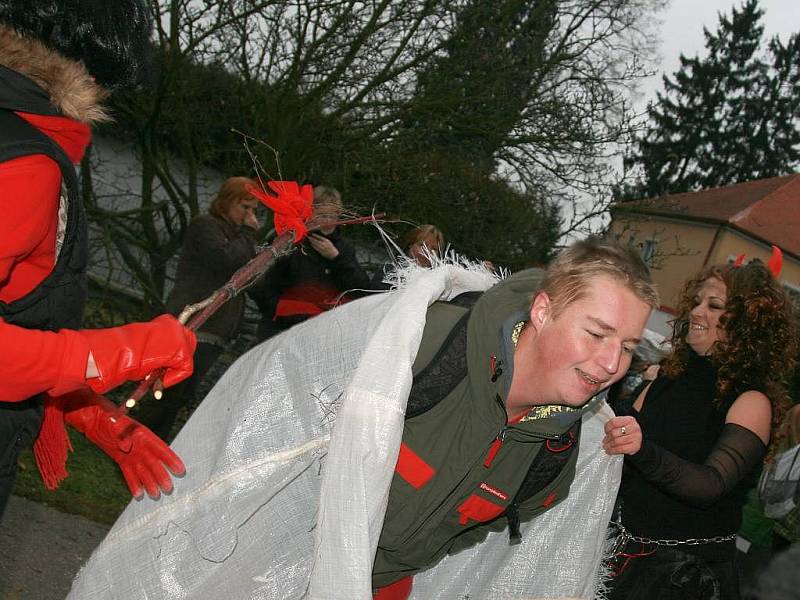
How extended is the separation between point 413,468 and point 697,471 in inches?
43.4

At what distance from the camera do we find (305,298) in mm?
5660

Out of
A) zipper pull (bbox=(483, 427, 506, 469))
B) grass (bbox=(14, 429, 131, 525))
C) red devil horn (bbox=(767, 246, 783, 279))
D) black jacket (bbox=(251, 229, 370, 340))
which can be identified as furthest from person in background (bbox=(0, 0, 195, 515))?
black jacket (bbox=(251, 229, 370, 340))

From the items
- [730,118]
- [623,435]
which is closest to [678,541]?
[623,435]

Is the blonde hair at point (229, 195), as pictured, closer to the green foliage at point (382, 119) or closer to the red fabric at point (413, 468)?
the green foliage at point (382, 119)

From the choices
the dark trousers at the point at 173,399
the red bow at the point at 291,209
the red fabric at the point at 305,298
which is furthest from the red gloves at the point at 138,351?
the red fabric at the point at 305,298

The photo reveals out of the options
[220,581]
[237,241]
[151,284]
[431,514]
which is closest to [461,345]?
[431,514]

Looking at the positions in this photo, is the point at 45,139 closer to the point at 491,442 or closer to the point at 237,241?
the point at 491,442

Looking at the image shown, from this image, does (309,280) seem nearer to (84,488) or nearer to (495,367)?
(84,488)

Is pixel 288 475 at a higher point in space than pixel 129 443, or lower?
higher

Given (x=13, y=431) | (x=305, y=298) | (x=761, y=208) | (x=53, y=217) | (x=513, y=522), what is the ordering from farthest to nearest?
(x=761, y=208) < (x=305, y=298) < (x=513, y=522) < (x=13, y=431) < (x=53, y=217)

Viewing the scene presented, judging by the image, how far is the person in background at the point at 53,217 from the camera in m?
1.72

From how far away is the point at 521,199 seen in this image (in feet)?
24.8

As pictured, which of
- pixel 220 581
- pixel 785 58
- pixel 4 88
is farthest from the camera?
pixel 785 58

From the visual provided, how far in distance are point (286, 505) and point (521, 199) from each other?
5.63 m
